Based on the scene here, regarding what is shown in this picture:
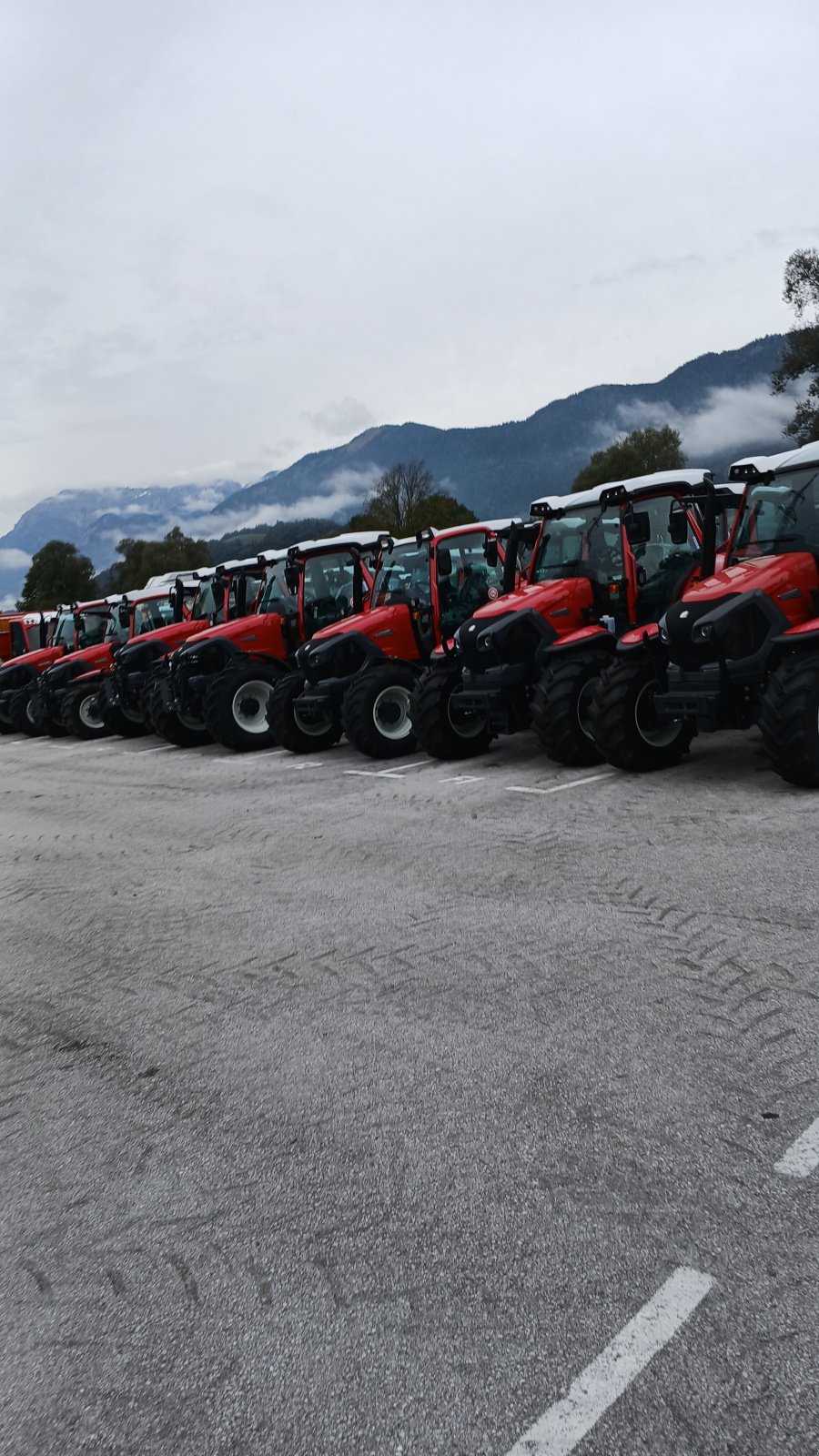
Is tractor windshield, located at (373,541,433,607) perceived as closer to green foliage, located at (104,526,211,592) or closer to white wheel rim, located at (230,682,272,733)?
white wheel rim, located at (230,682,272,733)

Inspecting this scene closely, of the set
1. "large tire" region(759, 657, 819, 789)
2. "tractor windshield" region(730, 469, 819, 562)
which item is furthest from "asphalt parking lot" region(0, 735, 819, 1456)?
"tractor windshield" region(730, 469, 819, 562)

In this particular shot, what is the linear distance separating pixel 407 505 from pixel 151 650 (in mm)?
72137

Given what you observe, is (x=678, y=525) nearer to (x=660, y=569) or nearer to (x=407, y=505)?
(x=660, y=569)

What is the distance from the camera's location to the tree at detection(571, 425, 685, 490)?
76.5 m

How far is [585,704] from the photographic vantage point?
991 cm

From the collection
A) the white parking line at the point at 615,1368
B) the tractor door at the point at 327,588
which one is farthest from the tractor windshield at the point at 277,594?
the white parking line at the point at 615,1368

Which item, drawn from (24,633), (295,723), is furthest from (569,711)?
(24,633)

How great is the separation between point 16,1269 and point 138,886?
4.48m

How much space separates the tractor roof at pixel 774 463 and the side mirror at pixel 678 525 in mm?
784

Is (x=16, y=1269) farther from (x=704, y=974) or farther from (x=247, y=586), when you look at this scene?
(x=247, y=586)

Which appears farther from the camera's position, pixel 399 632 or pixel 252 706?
pixel 252 706

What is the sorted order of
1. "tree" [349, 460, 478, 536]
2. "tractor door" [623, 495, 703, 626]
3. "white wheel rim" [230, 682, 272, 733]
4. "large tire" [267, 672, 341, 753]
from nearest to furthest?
"tractor door" [623, 495, 703, 626] → "large tire" [267, 672, 341, 753] → "white wheel rim" [230, 682, 272, 733] → "tree" [349, 460, 478, 536]

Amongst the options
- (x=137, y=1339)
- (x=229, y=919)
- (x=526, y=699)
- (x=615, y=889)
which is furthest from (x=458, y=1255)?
(x=526, y=699)

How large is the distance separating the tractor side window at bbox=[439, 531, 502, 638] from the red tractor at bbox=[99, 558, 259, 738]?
5.04 meters
